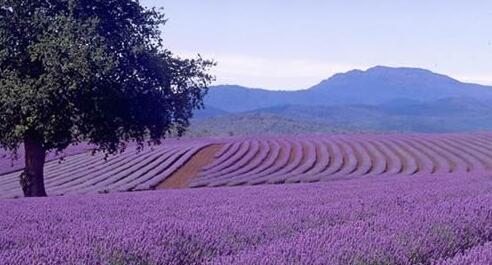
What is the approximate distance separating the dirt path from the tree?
7082 millimetres

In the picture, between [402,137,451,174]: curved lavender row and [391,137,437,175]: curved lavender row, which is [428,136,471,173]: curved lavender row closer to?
[402,137,451,174]: curved lavender row

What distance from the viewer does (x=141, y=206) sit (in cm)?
805

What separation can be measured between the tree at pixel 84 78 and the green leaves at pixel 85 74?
18mm

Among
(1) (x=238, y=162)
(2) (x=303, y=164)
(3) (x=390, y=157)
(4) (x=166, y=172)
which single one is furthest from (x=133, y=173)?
(3) (x=390, y=157)

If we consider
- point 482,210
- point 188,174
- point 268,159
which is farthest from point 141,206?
point 268,159

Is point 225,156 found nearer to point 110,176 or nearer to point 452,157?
point 110,176

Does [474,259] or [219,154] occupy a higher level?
[474,259]

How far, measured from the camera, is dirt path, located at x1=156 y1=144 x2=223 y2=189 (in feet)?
77.4

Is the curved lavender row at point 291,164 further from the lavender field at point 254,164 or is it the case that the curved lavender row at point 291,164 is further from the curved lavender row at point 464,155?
the curved lavender row at point 464,155

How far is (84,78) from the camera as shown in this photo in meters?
13.5

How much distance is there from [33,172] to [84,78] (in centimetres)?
327

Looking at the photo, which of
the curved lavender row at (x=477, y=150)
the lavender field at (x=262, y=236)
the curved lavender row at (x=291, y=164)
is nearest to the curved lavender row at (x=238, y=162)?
the curved lavender row at (x=291, y=164)

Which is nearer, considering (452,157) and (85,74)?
(85,74)

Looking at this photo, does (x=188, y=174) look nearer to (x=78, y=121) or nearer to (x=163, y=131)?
(x=163, y=131)
